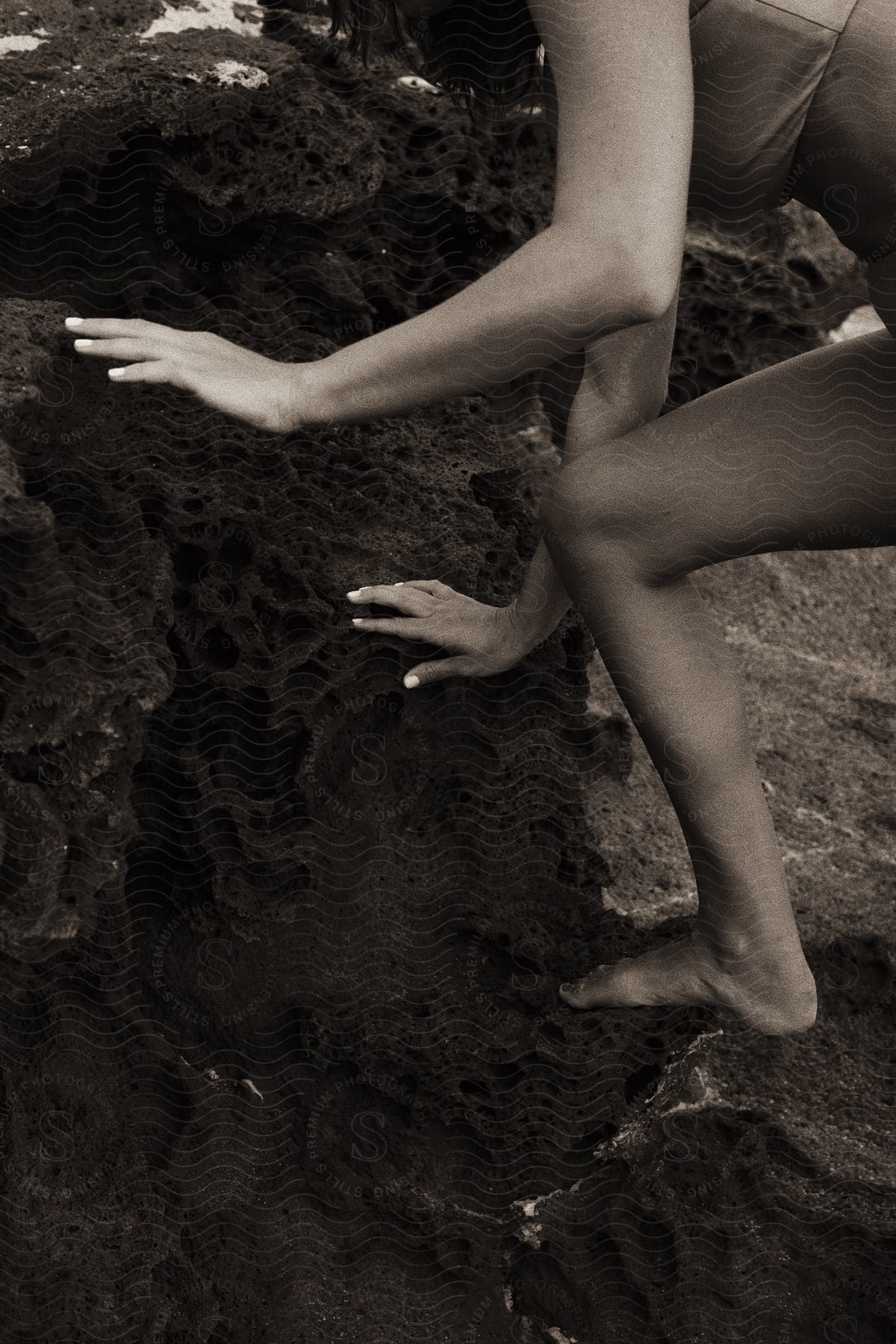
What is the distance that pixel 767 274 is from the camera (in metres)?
2.12

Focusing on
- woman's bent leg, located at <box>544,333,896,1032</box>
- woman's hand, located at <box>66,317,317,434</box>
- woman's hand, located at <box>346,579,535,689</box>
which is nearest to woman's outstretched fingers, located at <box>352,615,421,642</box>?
woman's hand, located at <box>346,579,535,689</box>

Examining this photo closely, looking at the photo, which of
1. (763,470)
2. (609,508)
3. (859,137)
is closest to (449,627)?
(609,508)

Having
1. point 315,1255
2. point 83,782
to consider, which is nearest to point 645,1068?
point 315,1255

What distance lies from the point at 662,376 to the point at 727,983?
0.62 m

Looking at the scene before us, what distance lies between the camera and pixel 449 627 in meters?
1.40

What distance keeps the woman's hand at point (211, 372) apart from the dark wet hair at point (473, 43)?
1.02ft

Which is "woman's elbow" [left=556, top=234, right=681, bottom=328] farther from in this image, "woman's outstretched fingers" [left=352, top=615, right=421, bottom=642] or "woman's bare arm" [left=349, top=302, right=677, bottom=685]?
"woman's outstretched fingers" [left=352, top=615, right=421, bottom=642]

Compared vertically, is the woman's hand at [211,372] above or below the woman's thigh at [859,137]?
below

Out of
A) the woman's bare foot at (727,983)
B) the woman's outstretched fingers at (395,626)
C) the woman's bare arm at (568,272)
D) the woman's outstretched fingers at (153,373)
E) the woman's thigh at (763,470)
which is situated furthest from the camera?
the woman's outstretched fingers at (395,626)

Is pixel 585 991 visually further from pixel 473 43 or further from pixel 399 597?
pixel 473 43

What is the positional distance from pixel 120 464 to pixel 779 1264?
1.10 m

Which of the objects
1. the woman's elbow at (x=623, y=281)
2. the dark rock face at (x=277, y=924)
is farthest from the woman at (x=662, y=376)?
the dark rock face at (x=277, y=924)

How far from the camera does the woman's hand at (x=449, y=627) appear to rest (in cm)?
139

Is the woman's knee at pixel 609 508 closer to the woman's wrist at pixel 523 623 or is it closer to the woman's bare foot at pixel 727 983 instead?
the woman's wrist at pixel 523 623
